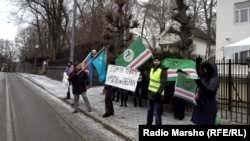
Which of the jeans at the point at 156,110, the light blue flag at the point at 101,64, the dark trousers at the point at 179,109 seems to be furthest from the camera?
the light blue flag at the point at 101,64

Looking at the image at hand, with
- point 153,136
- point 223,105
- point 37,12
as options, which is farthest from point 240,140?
point 37,12

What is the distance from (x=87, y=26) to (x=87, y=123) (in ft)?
104

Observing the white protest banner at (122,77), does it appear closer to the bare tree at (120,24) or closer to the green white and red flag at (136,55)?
the green white and red flag at (136,55)

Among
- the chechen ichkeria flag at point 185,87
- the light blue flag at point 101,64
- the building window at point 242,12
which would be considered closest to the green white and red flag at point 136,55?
the light blue flag at point 101,64

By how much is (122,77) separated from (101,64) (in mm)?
2018

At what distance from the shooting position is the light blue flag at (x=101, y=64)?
14109mm

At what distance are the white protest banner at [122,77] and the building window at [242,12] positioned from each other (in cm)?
1668

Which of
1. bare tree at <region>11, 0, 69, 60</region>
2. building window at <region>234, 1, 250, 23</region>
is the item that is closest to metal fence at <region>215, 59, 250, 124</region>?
building window at <region>234, 1, 250, 23</region>

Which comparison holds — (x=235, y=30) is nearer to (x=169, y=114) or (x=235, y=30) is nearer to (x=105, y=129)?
(x=169, y=114)

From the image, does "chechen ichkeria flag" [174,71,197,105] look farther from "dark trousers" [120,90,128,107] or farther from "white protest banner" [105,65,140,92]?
"dark trousers" [120,90,128,107]

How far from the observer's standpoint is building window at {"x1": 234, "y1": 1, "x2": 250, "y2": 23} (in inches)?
1045

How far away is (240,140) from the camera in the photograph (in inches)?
240

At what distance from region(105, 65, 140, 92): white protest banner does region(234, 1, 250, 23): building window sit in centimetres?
1668

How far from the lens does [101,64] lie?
46.6 ft
